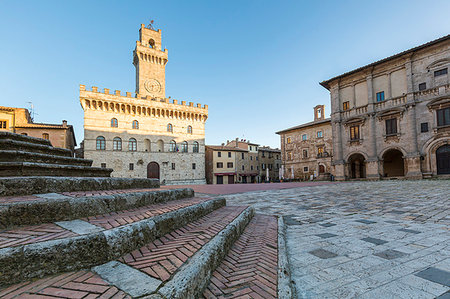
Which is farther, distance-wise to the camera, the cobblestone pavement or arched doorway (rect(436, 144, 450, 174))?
arched doorway (rect(436, 144, 450, 174))

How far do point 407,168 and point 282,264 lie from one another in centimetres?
2460

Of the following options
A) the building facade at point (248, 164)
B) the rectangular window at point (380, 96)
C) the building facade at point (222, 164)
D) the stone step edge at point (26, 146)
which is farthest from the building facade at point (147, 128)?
the rectangular window at point (380, 96)

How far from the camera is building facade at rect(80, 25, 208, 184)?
27594 millimetres

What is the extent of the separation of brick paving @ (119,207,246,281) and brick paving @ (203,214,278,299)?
35 cm

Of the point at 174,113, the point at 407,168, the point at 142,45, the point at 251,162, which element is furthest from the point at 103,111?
the point at 407,168

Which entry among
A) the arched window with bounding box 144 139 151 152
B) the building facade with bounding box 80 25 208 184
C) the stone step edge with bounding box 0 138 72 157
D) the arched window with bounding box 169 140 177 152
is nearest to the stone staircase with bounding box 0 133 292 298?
the stone step edge with bounding box 0 138 72 157

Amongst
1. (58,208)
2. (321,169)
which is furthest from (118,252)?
(321,169)

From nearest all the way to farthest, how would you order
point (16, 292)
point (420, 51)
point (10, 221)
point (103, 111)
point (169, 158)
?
point (16, 292) < point (10, 221) < point (420, 51) < point (103, 111) < point (169, 158)

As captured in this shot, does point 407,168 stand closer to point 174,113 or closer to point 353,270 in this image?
point 353,270

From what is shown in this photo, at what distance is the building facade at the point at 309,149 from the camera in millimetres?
31281

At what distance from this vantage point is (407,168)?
20062 mm

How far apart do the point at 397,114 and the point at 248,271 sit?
2607cm

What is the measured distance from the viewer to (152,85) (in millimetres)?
33875

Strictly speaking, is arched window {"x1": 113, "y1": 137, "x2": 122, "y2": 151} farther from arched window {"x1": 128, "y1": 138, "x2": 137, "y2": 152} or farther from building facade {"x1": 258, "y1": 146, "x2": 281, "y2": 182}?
building facade {"x1": 258, "y1": 146, "x2": 281, "y2": 182}
